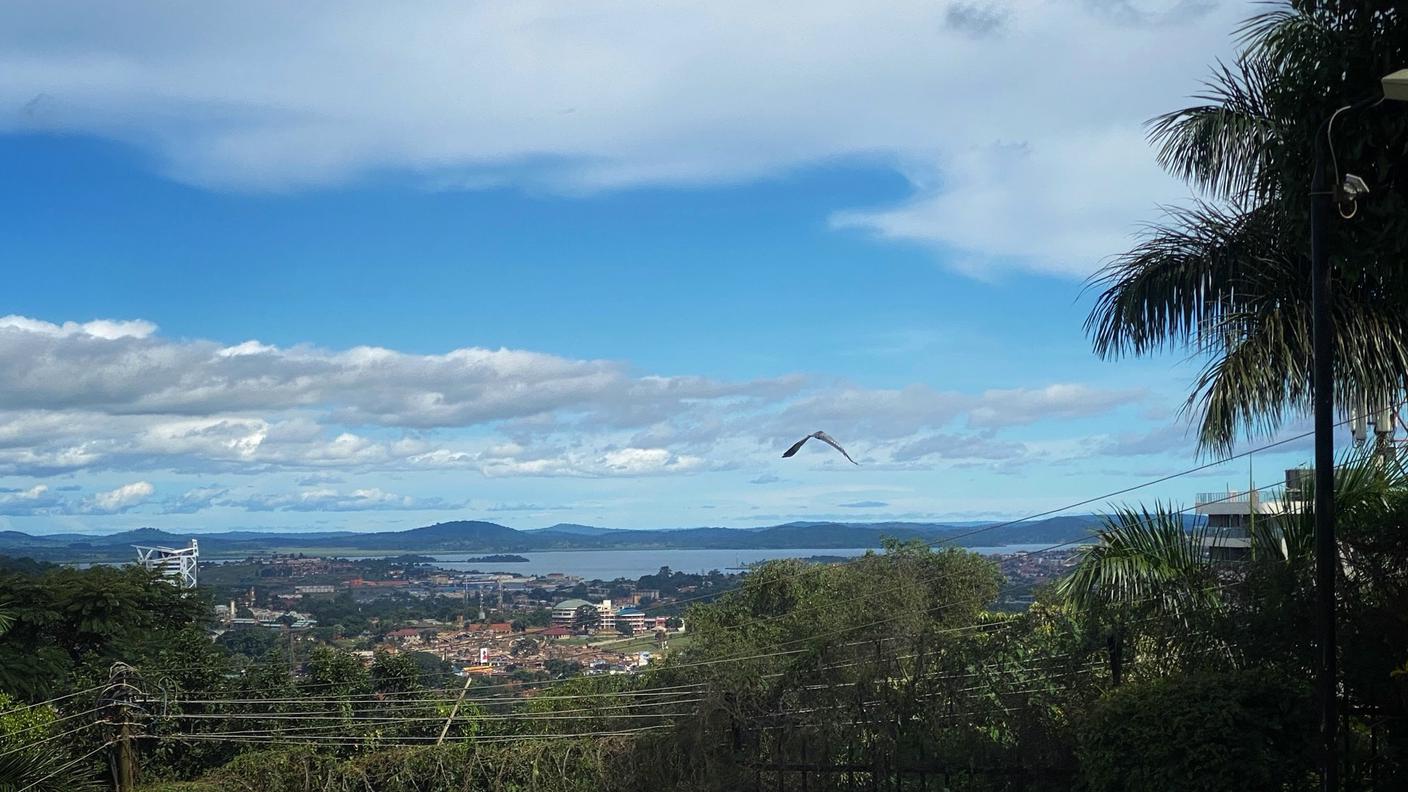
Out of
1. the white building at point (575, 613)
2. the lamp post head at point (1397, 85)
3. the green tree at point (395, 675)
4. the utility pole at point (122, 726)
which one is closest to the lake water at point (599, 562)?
the white building at point (575, 613)

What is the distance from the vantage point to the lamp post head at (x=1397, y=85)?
Answer: 533cm

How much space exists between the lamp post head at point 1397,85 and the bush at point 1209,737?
151 inches

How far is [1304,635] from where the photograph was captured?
8.18 metres

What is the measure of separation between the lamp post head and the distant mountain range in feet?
150

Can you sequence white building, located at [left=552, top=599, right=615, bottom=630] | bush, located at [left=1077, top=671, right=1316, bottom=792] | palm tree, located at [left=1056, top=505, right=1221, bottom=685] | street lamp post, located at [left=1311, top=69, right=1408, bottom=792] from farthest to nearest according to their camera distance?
white building, located at [left=552, top=599, right=615, bottom=630] → palm tree, located at [left=1056, top=505, right=1221, bottom=685] → bush, located at [left=1077, top=671, right=1316, bottom=792] → street lamp post, located at [left=1311, top=69, right=1408, bottom=792]

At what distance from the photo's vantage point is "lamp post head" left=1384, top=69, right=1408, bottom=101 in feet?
17.5

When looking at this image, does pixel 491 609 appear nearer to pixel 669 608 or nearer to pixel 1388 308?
pixel 669 608

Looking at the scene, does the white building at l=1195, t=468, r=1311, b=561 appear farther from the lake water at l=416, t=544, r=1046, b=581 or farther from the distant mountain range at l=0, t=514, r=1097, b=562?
the lake water at l=416, t=544, r=1046, b=581

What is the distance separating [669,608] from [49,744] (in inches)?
1030

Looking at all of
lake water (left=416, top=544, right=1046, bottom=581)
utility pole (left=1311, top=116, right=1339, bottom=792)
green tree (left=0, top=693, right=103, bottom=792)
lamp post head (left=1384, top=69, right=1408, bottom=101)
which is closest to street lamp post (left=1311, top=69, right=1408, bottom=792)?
utility pole (left=1311, top=116, right=1339, bottom=792)

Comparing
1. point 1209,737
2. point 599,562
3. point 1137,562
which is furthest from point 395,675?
point 599,562

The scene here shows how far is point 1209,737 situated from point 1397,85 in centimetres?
400

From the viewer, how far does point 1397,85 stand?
5.36m

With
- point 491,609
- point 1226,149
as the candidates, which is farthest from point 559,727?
point 491,609
